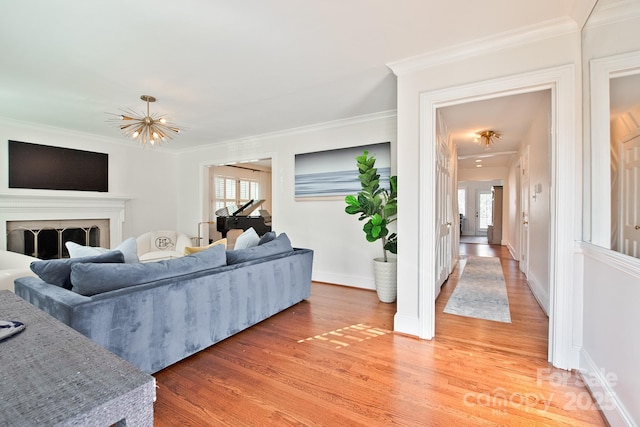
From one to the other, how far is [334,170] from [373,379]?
3052 millimetres

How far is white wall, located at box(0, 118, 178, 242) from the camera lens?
14.0ft

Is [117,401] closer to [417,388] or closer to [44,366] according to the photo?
[44,366]

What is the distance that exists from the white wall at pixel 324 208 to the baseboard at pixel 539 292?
194 cm

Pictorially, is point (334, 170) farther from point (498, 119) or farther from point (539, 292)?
point (539, 292)

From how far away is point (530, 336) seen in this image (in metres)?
2.61

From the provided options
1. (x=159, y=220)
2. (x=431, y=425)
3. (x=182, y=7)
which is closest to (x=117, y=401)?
(x=431, y=425)

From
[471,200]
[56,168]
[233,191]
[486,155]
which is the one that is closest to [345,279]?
[486,155]

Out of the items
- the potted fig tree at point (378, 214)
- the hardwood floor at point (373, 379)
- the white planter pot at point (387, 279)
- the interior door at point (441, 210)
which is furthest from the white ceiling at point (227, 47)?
the hardwood floor at point (373, 379)

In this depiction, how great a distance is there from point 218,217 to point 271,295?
4184 mm

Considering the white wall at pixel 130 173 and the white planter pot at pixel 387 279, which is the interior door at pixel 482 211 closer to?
the white planter pot at pixel 387 279

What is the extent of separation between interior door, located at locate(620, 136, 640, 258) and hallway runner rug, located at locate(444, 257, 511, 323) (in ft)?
5.32

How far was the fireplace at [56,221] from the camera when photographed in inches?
167

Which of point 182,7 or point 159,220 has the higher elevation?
point 182,7

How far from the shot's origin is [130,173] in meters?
5.49
